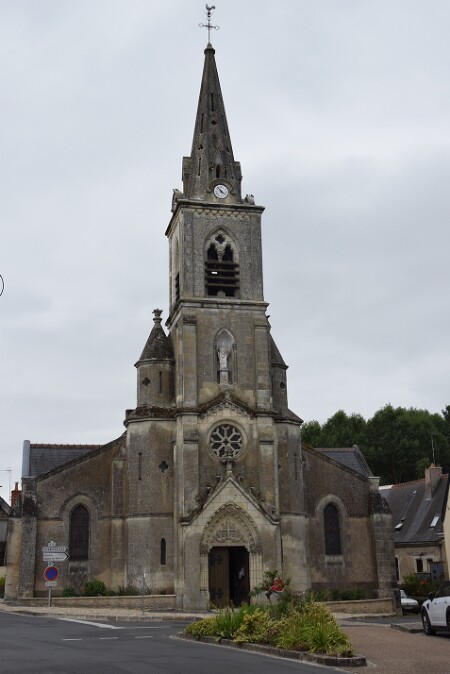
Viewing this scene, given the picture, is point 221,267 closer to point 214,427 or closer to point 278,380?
point 278,380

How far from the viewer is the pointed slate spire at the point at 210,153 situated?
131 feet

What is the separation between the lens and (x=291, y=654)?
51.7 feet

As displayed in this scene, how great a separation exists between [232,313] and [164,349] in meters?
3.74

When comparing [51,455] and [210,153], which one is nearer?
[210,153]

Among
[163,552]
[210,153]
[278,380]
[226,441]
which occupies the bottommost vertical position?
[163,552]

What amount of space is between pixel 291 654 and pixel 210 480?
62.9 ft

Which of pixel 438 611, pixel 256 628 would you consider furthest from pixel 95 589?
pixel 438 611

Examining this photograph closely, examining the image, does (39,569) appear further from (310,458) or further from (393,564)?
(393,564)

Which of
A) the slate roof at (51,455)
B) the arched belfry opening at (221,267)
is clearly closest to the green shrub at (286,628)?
the arched belfry opening at (221,267)

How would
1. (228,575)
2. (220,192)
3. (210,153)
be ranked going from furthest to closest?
(210,153)
(220,192)
(228,575)

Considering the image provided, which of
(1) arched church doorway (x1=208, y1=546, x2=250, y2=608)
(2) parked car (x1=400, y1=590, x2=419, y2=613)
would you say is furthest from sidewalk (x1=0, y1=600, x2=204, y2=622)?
(2) parked car (x1=400, y1=590, x2=419, y2=613)

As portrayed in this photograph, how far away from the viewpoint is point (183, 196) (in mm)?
40750

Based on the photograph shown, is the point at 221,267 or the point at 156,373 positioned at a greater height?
the point at 221,267

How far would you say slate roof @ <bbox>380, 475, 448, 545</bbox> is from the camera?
45.6 meters
